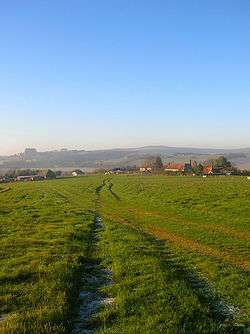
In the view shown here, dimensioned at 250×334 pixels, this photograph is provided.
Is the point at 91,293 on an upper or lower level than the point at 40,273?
lower

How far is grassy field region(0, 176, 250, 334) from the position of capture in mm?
12182

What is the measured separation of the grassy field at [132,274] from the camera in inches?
480

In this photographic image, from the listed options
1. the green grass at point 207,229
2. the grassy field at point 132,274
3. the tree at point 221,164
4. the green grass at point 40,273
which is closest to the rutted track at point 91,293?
the grassy field at point 132,274

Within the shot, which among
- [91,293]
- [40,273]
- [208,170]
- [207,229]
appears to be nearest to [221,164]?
[208,170]

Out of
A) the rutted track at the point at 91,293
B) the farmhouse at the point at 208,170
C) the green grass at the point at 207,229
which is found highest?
the rutted track at the point at 91,293

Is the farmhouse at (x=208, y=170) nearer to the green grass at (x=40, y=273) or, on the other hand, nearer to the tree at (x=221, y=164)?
the tree at (x=221, y=164)

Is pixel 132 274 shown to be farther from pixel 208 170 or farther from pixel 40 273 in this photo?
pixel 208 170

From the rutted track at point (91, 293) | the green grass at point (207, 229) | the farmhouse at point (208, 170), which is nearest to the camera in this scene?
the rutted track at point (91, 293)

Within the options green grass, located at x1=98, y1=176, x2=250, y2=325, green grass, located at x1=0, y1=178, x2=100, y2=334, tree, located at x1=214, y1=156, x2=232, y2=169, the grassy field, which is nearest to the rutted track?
the grassy field

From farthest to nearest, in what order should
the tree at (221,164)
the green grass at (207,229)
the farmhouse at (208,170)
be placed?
the tree at (221,164) → the farmhouse at (208,170) → the green grass at (207,229)

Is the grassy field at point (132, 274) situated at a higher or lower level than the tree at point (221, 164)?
higher

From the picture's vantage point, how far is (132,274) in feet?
56.1

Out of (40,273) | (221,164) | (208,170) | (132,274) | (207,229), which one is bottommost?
(208,170)

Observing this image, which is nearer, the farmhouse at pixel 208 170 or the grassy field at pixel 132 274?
the grassy field at pixel 132 274
